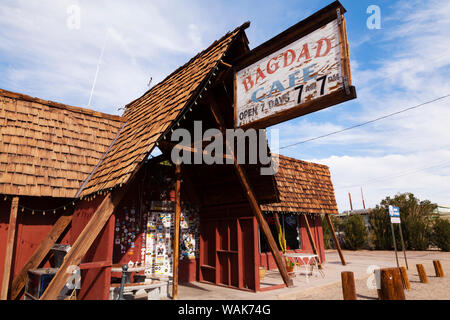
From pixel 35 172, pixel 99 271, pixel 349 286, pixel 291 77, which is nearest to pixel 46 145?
pixel 35 172

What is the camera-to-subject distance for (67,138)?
23.6 feet

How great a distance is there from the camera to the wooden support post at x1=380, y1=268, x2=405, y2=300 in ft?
18.9

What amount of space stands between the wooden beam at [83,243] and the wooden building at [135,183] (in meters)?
0.02

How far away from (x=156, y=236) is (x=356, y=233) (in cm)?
1890

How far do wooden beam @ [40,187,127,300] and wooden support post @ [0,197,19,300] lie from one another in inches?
76.9

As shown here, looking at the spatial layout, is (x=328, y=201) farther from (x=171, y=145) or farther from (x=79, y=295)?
(x=79, y=295)

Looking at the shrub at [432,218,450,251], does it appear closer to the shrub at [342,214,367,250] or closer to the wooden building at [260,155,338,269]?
the shrub at [342,214,367,250]

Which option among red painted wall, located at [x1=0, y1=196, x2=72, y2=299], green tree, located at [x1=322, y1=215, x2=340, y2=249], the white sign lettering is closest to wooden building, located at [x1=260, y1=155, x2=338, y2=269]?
the white sign lettering

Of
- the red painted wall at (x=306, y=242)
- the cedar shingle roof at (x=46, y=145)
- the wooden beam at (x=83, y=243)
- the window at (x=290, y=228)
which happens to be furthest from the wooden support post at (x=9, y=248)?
the window at (x=290, y=228)

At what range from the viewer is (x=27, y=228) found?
632 cm

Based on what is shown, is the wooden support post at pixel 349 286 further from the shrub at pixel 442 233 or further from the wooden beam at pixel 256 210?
the shrub at pixel 442 233

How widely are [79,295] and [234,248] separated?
402cm

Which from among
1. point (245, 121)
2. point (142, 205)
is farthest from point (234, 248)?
point (245, 121)

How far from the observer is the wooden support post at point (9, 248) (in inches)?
213
